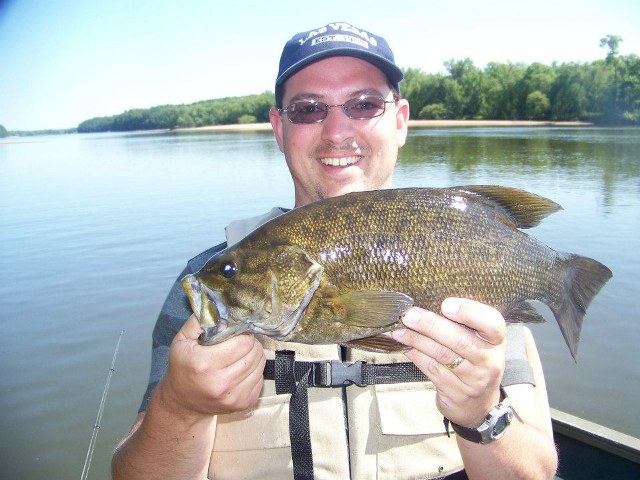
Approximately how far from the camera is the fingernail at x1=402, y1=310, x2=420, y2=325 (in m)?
1.98

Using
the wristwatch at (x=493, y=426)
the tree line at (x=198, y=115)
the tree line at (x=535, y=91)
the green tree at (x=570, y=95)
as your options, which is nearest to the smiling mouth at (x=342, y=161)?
the wristwatch at (x=493, y=426)

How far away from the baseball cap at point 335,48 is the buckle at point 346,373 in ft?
5.64

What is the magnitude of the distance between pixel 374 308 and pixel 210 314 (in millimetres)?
663

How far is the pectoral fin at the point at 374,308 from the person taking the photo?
203cm

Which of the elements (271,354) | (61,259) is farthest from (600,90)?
(271,354)

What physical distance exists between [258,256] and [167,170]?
30986 mm

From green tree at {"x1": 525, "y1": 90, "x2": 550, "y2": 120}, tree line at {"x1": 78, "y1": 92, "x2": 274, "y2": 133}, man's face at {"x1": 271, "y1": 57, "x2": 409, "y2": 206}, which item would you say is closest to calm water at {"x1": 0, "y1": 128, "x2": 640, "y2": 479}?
man's face at {"x1": 271, "y1": 57, "x2": 409, "y2": 206}

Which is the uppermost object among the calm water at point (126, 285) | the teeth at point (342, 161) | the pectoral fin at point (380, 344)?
the teeth at point (342, 161)

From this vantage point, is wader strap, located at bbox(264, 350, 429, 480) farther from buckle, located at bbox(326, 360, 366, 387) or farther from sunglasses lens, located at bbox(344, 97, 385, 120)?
sunglasses lens, located at bbox(344, 97, 385, 120)

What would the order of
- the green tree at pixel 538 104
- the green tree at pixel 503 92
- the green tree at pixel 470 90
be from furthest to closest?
the green tree at pixel 470 90
the green tree at pixel 503 92
the green tree at pixel 538 104

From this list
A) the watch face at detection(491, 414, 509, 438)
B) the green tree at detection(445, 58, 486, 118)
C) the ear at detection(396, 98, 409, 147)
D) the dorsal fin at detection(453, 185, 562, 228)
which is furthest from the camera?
the green tree at detection(445, 58, 486, 118)

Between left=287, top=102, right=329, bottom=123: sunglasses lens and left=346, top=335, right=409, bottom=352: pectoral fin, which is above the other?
left=287, top=102, right=329, bottom=123: sunglasses lens

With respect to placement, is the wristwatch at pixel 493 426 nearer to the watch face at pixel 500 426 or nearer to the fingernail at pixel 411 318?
the watch face at pixel 500 426

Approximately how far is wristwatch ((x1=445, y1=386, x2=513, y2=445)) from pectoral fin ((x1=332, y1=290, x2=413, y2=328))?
629 mm
